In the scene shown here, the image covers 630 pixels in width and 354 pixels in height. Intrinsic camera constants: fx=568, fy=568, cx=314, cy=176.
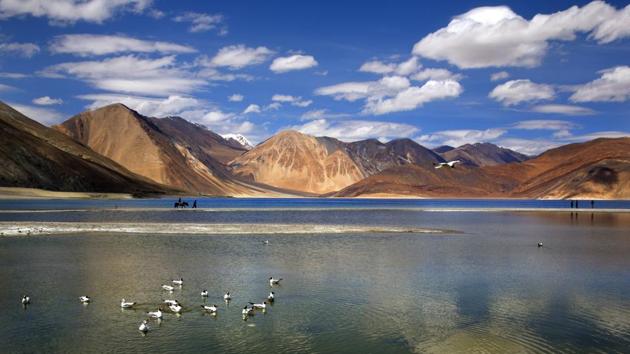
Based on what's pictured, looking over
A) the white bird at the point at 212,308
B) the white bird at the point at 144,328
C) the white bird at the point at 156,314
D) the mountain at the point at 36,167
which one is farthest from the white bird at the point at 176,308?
the mountain at the point at 36,167

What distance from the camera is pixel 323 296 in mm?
26047

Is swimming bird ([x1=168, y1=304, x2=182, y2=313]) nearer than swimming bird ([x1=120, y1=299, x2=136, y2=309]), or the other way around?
swimming bird ([x1=168, y1=304, x2=182, y2=313])

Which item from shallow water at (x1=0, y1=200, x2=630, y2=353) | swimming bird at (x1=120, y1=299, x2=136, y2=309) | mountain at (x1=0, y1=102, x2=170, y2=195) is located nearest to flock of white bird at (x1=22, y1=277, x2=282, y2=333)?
swimming bird at (x1=120, y1=299, x2=136, y2=309)

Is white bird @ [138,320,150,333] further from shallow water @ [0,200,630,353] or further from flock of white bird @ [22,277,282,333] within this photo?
shallow water @ [0,200,630,353]

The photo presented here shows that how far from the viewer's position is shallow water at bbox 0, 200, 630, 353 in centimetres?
1928

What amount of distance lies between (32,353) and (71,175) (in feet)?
604

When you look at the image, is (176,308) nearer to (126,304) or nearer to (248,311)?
(126,304)

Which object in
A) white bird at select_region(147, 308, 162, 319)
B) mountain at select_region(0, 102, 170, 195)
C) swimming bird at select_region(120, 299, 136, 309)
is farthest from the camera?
mountain at select_region(0, 102, 170, 195)

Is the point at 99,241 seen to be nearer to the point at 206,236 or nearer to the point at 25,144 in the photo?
the point at 206,236

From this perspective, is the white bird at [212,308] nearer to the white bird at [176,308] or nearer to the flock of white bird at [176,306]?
the flock of white bird at [176,306]

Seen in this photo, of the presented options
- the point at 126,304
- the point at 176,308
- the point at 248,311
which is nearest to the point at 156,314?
the point at 176,308

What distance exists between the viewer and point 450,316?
22.7 m

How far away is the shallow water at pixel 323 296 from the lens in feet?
63.3

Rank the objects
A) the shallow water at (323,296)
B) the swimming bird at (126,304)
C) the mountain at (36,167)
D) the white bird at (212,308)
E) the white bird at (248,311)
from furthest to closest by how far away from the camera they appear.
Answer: the mountain at (36,167) → the swimming bird at (126,304) → the white bird at (212,308) → the white bird at (248,311) → the shallow water at (323,296)
